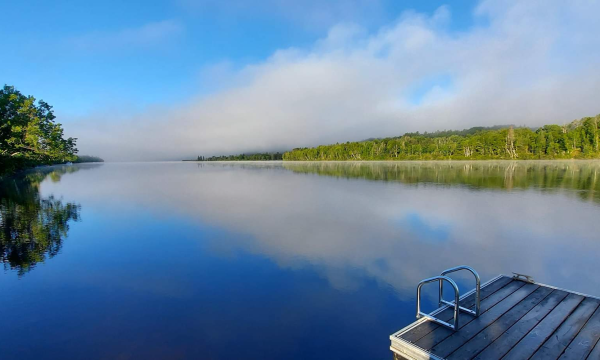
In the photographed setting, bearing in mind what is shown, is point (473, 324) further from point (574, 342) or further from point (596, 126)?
point (596, 126)

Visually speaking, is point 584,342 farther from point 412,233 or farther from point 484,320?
point 412,233

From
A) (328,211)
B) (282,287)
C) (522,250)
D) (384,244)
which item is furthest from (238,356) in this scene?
(328,211)

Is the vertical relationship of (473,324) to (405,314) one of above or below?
above

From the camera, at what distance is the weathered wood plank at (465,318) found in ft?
14.3

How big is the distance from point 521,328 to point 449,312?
1033 mm

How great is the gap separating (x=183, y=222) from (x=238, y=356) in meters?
11.7

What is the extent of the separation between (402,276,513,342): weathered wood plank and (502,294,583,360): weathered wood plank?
0.96 meters

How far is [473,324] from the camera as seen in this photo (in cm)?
478

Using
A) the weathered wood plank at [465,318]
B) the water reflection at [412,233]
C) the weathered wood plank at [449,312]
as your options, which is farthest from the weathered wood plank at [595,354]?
the water reflection at [412,233]

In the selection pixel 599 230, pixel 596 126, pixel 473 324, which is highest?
pixel 596 126

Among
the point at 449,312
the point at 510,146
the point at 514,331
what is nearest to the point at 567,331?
the point at 514,331

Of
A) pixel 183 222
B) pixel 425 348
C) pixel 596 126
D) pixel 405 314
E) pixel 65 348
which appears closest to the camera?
pixel 425 348

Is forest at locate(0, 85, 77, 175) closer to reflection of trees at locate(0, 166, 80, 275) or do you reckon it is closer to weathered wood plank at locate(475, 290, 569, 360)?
reflection of trees at locate(0, 166, 80, 275)

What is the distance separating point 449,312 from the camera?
5.15 metres
